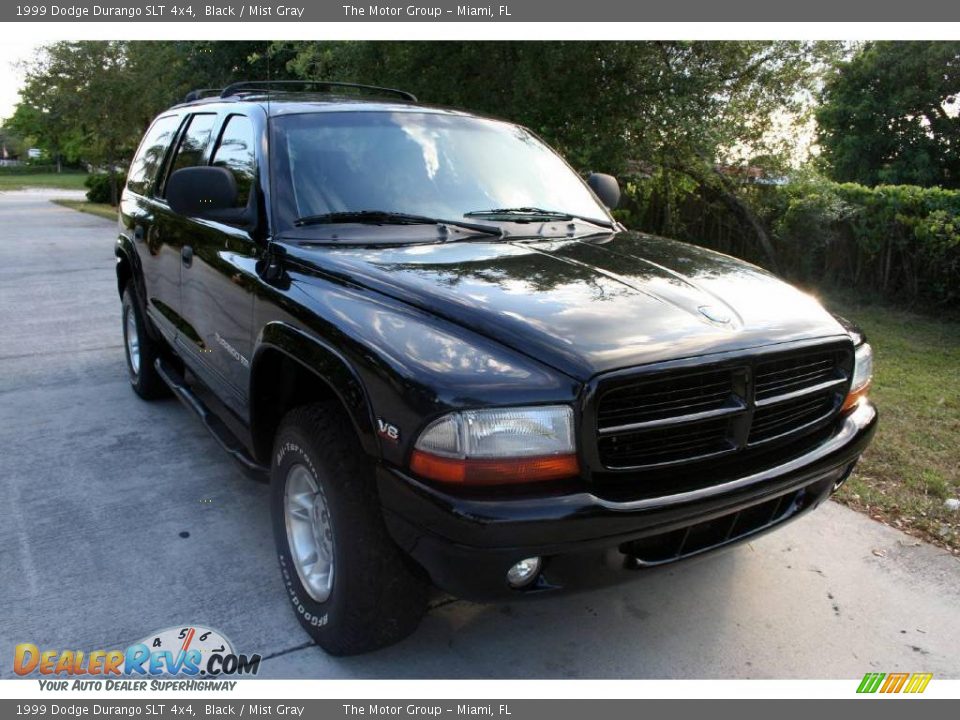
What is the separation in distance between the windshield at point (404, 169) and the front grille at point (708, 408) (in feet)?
4.81

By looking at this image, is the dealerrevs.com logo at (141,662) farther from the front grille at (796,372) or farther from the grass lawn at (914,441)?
the grass lawn at (914,441)

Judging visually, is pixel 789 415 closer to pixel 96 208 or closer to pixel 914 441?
pixel 914 441

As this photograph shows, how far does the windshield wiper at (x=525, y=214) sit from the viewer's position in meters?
3.59

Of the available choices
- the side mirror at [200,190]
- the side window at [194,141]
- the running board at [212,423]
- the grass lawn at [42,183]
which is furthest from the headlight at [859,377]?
the grass lawn at [42,183]

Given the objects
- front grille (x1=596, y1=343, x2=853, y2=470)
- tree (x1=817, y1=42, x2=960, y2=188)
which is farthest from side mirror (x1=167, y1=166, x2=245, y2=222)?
tree (x1=817, y1=42, x2=960, y2=188)

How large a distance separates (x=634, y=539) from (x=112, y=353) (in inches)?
234

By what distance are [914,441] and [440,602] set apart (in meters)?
3.34

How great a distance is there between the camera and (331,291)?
9.36 feet

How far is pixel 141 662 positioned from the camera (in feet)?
9.36

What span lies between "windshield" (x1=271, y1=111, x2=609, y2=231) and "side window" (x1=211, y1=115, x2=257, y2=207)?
18cm

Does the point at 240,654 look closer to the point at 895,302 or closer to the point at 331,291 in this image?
the point at 331,291

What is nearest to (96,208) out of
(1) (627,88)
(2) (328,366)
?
(1) (627,88)

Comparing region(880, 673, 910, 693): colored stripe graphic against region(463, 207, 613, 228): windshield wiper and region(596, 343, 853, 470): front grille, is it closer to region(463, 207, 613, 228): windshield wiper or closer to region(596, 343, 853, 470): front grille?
region(596, 343, 853, 470): front grille

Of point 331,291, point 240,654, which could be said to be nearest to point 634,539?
point 331,291
